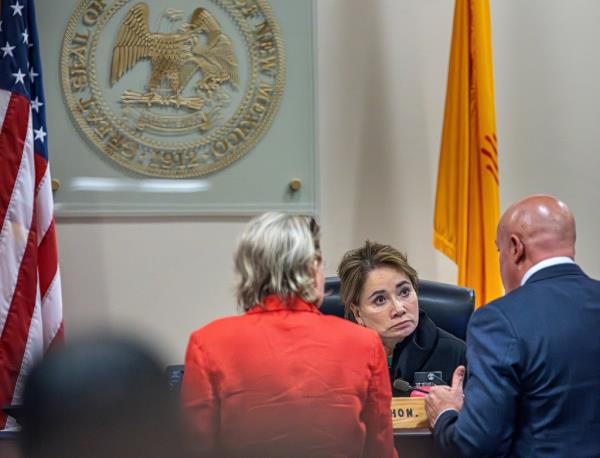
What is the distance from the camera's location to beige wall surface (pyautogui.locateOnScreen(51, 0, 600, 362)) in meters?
4.09

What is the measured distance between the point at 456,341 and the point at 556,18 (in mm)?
2251

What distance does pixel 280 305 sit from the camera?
1.82 metres

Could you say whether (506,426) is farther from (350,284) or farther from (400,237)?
(400,237)

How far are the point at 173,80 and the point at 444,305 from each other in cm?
171

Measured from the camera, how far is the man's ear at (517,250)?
221 cm

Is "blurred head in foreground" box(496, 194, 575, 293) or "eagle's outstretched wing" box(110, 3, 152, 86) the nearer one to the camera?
"blurred head in foreground" box(496, 194, 575, 293)

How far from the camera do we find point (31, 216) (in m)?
3.50

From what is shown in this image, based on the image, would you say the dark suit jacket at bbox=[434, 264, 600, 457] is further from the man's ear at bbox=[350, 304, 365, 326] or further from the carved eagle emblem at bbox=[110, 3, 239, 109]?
the carved eagle emblem at bbox=[110, 3, 239, 109]

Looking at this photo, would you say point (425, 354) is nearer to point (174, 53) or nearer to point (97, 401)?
point (174, 53)

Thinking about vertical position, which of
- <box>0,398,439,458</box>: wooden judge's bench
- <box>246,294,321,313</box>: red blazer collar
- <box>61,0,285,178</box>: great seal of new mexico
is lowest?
<box>0,398,439,458</box>: wooden judge's bench

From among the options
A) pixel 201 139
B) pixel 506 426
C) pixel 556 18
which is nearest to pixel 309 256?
pixel 506 426

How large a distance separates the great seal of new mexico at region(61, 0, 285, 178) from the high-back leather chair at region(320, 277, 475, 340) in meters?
1.12

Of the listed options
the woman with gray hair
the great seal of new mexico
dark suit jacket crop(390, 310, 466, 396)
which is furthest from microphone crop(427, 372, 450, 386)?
the great seal of new mexico

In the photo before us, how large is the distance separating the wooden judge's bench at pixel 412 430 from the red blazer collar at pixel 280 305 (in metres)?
0.50
